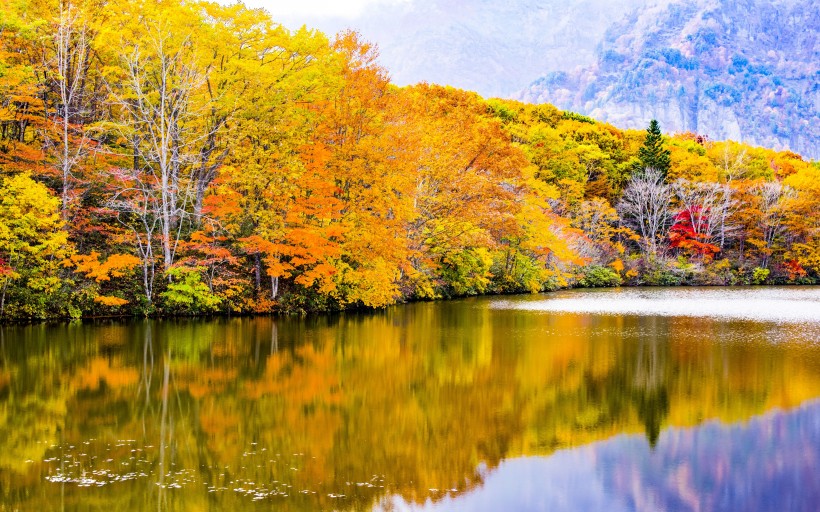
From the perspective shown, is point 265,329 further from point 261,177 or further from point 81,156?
point 81,156

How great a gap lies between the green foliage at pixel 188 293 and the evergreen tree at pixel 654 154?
1590 inches

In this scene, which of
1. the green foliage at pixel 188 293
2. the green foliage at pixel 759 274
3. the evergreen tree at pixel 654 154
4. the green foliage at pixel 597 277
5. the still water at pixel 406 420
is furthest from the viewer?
the evergreen tree at pixel 654 154

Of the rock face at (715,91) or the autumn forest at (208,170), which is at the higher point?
the rock face at (715,91)

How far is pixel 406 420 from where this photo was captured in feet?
39.0

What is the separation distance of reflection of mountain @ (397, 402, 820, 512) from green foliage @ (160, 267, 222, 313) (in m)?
18.4

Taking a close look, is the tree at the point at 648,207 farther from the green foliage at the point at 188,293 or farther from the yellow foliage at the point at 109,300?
the yellow foliage at the point at 109,300

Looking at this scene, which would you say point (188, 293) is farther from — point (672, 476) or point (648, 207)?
point (648, 207)

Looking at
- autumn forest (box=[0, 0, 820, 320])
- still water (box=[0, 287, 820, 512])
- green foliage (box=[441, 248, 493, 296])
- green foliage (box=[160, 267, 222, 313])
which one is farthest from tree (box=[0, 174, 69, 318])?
green foliage (box=[441, 248, 493, 296])

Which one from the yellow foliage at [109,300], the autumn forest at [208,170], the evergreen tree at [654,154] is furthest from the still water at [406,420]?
the evergreen tree at [654,154]

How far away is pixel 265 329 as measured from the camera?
23.3 metres

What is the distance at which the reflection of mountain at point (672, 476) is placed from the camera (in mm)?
8500

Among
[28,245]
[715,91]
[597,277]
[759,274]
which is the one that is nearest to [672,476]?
[28,245]

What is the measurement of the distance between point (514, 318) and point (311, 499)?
786 inches

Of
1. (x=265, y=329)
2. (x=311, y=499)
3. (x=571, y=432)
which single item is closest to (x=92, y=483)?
(x=311, y=499)
